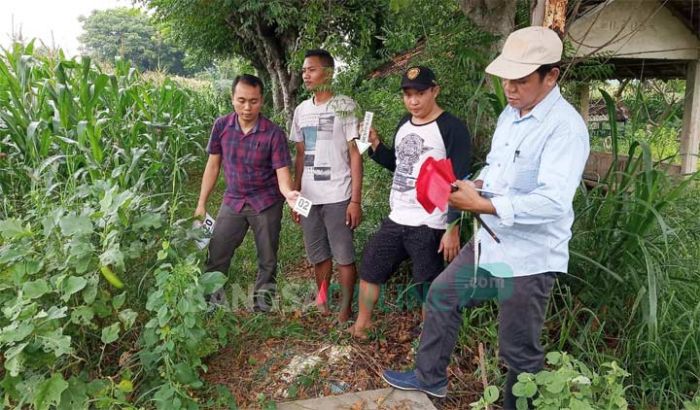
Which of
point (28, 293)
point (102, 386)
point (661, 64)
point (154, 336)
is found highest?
point (661, 64)

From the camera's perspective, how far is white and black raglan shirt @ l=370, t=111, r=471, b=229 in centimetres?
221

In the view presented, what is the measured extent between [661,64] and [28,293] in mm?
7580

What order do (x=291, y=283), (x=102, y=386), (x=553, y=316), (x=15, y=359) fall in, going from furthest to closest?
1. (x=291, y=283)
2. (x=553, y=316)
3. (x=102, y=386)
4. (x=15, y=359)

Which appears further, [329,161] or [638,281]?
[329,161]

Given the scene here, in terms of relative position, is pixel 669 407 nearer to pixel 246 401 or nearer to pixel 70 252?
pixel 246 401

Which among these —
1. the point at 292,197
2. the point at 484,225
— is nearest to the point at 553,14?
the point at 484,225

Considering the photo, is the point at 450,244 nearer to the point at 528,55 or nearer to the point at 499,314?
the point at 499,314

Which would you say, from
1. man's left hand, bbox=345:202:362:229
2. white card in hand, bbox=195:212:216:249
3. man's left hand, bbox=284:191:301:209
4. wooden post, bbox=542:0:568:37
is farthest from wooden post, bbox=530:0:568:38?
white card in hand, bbox=195:212:216:249

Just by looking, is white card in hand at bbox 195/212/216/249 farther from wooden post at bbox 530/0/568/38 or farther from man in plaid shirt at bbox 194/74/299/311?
wooden post at bbox 530/0/568/38

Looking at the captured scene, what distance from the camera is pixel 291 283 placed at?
11.5 feet

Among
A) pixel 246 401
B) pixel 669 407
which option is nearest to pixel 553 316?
pixel 669 407

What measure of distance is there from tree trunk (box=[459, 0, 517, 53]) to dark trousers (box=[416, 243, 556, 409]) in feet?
4.76

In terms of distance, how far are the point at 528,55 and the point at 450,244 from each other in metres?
0.93

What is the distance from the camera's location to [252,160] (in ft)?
8.71
